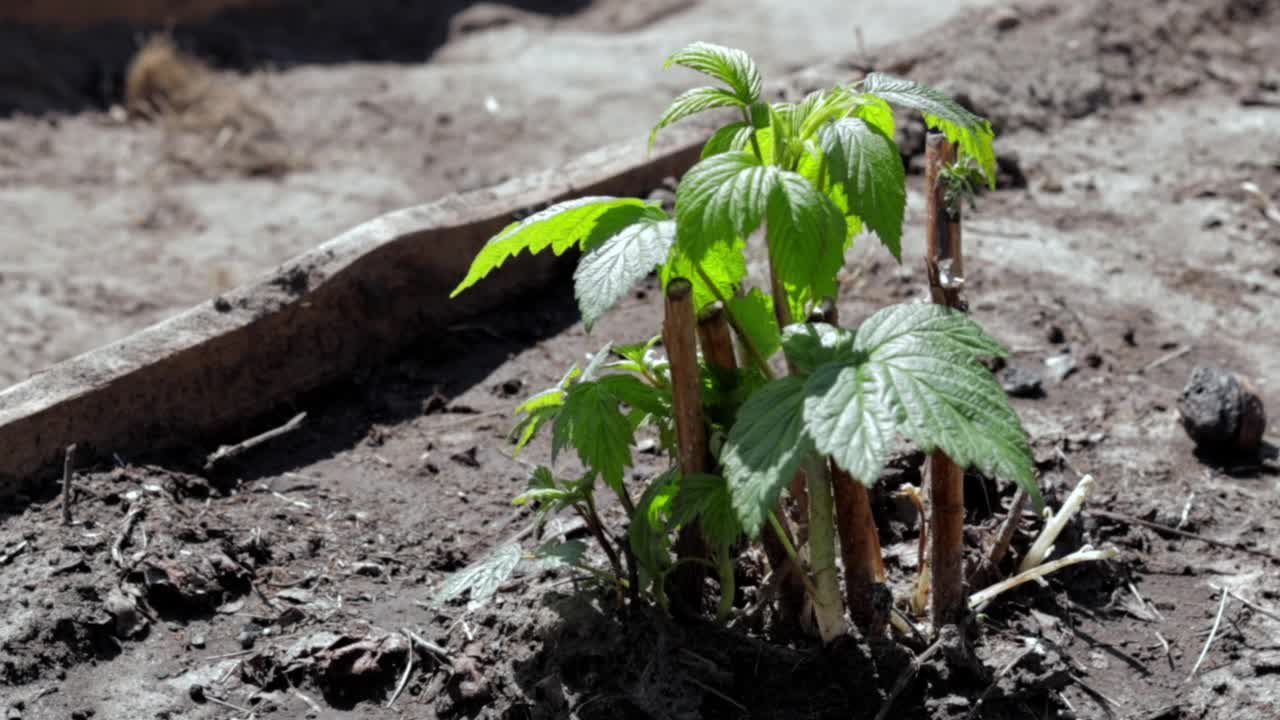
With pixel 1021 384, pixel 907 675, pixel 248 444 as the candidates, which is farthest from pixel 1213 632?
pixel 248 444

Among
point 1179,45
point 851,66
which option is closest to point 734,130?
point 851,66

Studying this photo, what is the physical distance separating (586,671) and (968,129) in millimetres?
1107

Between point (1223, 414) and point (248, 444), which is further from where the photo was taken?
point (248, 444)

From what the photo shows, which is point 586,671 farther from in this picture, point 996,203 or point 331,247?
point 996,203

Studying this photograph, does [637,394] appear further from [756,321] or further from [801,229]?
[801,229]

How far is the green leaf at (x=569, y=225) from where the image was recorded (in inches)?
88.2

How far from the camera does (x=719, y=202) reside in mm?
2045

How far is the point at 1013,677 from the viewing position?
251cm

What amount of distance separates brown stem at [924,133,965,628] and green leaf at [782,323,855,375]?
27cm

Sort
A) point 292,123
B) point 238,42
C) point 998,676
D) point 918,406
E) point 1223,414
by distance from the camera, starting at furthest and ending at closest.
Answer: point 238,42 → point 292,123 → point 1223,414 → point 998,676 → point 918,406

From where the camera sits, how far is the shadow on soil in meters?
6.95

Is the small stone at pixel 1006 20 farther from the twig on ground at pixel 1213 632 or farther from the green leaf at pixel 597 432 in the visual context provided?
the green leaf at pixel 597 432

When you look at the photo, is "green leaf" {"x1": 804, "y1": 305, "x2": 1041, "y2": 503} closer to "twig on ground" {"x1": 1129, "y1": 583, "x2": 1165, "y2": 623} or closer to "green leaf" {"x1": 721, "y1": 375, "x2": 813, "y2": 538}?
"green leaf" {"x1": 721, "y1": 375, "x2": 813, "y2": 538}

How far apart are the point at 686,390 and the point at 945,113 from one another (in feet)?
1.90
